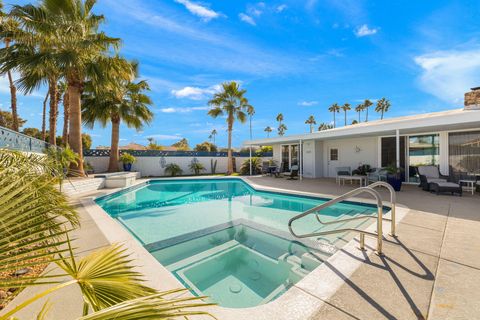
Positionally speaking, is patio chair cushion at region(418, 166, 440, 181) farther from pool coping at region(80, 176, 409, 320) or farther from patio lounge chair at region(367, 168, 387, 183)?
pool coping at region(80, 176, 409, 320)

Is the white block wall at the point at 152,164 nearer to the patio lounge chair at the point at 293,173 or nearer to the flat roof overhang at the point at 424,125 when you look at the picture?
the patio lounge chair at the point at 293,173

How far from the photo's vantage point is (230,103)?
17016 mm

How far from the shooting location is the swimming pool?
3301mm

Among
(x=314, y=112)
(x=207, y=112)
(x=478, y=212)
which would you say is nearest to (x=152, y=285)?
(x=478, y=212)

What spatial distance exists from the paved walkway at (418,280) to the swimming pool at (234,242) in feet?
3.56

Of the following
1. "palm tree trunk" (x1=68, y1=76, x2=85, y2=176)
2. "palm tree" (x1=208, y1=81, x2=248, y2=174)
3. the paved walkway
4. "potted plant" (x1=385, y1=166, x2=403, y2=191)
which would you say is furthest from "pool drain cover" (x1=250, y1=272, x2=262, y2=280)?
"palm tree" (x1=208, y1=81, x2=248, y2=174)

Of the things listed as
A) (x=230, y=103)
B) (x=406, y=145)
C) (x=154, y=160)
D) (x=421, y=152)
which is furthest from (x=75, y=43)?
(x=421, y=152)

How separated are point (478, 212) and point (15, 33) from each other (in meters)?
16.5

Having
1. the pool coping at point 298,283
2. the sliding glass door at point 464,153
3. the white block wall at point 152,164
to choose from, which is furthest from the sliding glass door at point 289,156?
the pool coping at point 298,283

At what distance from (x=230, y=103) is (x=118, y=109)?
26.5ft

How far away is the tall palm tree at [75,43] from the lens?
27.2ft

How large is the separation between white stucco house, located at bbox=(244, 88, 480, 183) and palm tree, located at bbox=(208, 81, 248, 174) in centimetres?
333

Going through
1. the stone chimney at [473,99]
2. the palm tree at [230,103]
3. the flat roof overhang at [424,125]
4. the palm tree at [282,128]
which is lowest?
the flat roof overhang at [424,125]

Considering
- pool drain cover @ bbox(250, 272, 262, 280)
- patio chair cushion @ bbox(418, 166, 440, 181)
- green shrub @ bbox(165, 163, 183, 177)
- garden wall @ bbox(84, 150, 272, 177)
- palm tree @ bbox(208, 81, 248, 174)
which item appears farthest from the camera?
green shrub @ bbox(165, 163, 183, 177)
